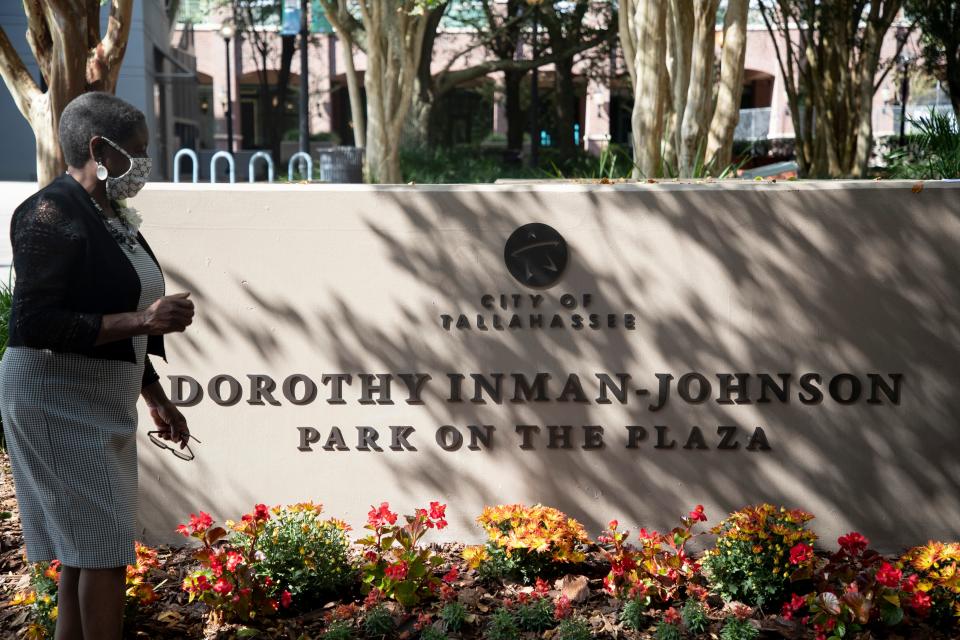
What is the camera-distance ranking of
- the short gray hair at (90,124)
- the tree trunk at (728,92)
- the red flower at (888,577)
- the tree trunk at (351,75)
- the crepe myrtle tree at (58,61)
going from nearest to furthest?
the short gray hair at (90,124), the red flower at (888,577), the crepe myrtle tree at (58,61), the tree trunk at (728,92), the tree trunk at (351,75)

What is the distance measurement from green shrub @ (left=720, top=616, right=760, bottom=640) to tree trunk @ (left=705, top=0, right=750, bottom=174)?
16.2 ft

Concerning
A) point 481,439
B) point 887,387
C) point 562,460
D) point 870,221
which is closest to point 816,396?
point 887,387

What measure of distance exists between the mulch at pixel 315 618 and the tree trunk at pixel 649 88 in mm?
4108

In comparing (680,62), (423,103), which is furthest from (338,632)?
(423,103)

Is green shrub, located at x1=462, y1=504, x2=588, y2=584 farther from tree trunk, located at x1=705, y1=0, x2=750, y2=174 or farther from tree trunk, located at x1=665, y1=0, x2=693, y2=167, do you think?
tree trunk, located at x1=665, y1=0, x2=693, y2=167

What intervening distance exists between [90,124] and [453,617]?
2.34 m

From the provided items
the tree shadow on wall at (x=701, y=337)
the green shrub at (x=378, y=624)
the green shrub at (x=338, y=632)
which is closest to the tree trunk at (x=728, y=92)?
the tree shadow on wall at (x=701, y=337)

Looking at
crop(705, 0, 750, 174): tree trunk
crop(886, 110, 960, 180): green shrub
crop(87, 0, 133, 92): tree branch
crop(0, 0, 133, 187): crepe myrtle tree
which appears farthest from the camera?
crop(886, 110, 960, 180): green shrub

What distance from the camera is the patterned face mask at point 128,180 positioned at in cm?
353

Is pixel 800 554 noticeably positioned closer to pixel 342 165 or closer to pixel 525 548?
pixel 525 548

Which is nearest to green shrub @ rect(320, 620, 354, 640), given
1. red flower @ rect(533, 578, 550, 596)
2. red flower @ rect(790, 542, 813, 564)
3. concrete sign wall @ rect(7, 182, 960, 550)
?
red flower @ rect(533, 578, 550, 596)

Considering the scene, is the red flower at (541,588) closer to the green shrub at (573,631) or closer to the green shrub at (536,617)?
the green shrub at (536,617)

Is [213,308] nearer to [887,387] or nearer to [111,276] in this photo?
[111,276]

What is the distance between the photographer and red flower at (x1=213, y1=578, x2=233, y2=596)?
4.46 meters
